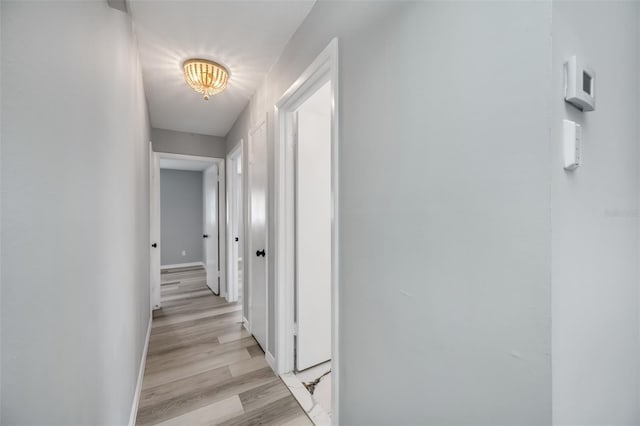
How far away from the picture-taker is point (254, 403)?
171cm

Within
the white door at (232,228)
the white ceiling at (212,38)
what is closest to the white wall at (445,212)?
the white ceiling at (212,38)

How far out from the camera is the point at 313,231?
6.73 ft

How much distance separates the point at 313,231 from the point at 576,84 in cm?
166

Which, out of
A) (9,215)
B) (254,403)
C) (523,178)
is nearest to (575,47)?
(523,178)

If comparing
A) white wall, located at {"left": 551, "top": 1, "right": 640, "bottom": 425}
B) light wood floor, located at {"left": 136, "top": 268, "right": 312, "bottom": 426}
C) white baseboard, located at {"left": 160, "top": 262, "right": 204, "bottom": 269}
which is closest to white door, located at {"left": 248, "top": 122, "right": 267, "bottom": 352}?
light wood floor, located at {"left": 136, "top": 268, "right": 312, "bottom": 426}

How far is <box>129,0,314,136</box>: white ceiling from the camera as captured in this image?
1446mm

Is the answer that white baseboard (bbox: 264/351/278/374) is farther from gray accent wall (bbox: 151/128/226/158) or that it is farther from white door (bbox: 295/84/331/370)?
gray accent wall (bbox: 151/128/226/158)

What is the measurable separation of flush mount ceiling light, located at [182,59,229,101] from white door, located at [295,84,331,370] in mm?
697

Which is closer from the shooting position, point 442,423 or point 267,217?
point 442,423

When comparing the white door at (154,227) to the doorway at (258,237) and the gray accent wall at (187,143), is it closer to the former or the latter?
the gray accent wall at (187,143)

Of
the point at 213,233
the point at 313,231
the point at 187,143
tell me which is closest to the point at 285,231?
the point at 313,231

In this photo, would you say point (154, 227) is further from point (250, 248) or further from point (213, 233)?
point (250, 248)

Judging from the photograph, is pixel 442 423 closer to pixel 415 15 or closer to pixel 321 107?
pixel 415 15

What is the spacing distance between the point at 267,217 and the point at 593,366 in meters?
1.92
